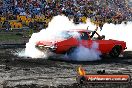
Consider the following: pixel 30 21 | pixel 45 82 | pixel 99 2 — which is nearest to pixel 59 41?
pixel 45 82

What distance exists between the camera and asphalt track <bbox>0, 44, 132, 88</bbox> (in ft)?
33.2

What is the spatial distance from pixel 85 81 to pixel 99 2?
3597 cm

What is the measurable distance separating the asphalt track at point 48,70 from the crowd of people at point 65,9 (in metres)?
16.2

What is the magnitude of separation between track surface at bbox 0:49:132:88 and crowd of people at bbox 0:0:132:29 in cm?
1626

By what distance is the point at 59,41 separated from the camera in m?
15.4

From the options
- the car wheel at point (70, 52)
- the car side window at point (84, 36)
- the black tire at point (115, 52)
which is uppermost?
the car side window at point (84, 36)

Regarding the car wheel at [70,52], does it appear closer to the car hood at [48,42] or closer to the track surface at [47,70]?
the car hood at [48,42]


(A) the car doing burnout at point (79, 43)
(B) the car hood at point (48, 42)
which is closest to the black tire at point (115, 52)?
(A) the car doing burnout at point (79, 43)

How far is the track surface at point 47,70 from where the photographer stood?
10141 mm

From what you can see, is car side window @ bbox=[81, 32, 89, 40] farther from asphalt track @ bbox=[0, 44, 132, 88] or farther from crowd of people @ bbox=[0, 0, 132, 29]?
crowd of people @ bbox=[0, 0, 132, 29]

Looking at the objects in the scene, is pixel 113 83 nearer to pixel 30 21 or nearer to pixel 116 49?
pixel 116 49

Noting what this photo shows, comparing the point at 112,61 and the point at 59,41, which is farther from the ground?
the point at 59,41

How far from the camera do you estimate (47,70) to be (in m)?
12.7

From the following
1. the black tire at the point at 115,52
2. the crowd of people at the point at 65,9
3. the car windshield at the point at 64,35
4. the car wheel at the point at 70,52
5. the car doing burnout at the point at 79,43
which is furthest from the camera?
the crowd of people at the point at 65,9
